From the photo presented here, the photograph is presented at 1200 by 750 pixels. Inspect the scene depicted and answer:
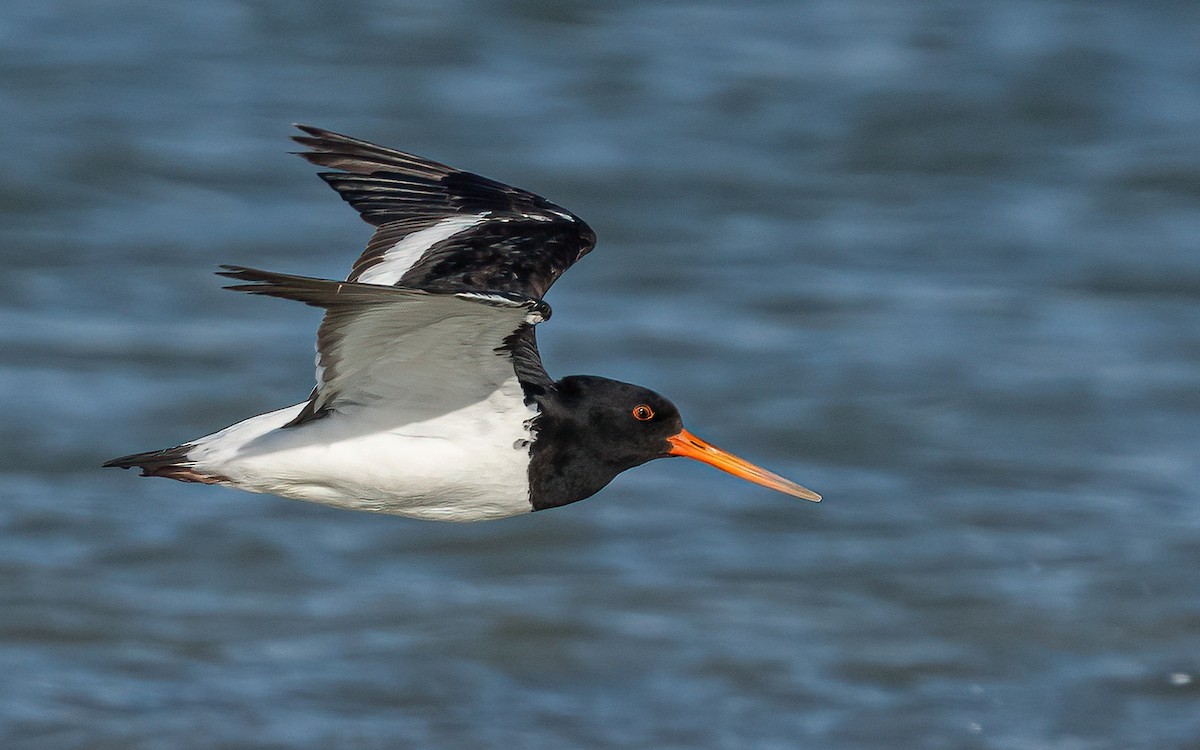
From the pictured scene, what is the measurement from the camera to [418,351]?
5902 millimetres

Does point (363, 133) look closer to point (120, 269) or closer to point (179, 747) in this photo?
point (120, 269)

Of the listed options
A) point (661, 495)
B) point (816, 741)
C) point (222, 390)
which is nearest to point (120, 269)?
point (222, 390)

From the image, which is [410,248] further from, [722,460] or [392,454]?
[722,460]

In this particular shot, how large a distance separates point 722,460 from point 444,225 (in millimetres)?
1638

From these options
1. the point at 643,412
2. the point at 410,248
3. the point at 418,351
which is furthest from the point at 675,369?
the point at 418,351

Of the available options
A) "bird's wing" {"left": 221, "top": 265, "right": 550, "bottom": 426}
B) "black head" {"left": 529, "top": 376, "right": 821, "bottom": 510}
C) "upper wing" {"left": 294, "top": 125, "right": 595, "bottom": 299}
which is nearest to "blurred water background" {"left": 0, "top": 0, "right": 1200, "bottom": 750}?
"black head" {"left": 529, "top": 376, "right": 821, "bottom": 510}

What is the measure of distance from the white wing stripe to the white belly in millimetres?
881

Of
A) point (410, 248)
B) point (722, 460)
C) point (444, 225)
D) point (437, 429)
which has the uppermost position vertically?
point (444, 225)

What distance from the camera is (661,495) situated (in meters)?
11.0

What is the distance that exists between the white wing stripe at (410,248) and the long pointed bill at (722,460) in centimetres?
130

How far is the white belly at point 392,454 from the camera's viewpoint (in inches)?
238

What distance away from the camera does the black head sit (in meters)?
6.21

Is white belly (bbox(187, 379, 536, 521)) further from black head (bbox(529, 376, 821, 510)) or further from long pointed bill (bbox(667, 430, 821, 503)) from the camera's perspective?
long pointed bill (bbox(667, 430, 821, 503))

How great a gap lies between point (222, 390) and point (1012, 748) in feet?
20.0
